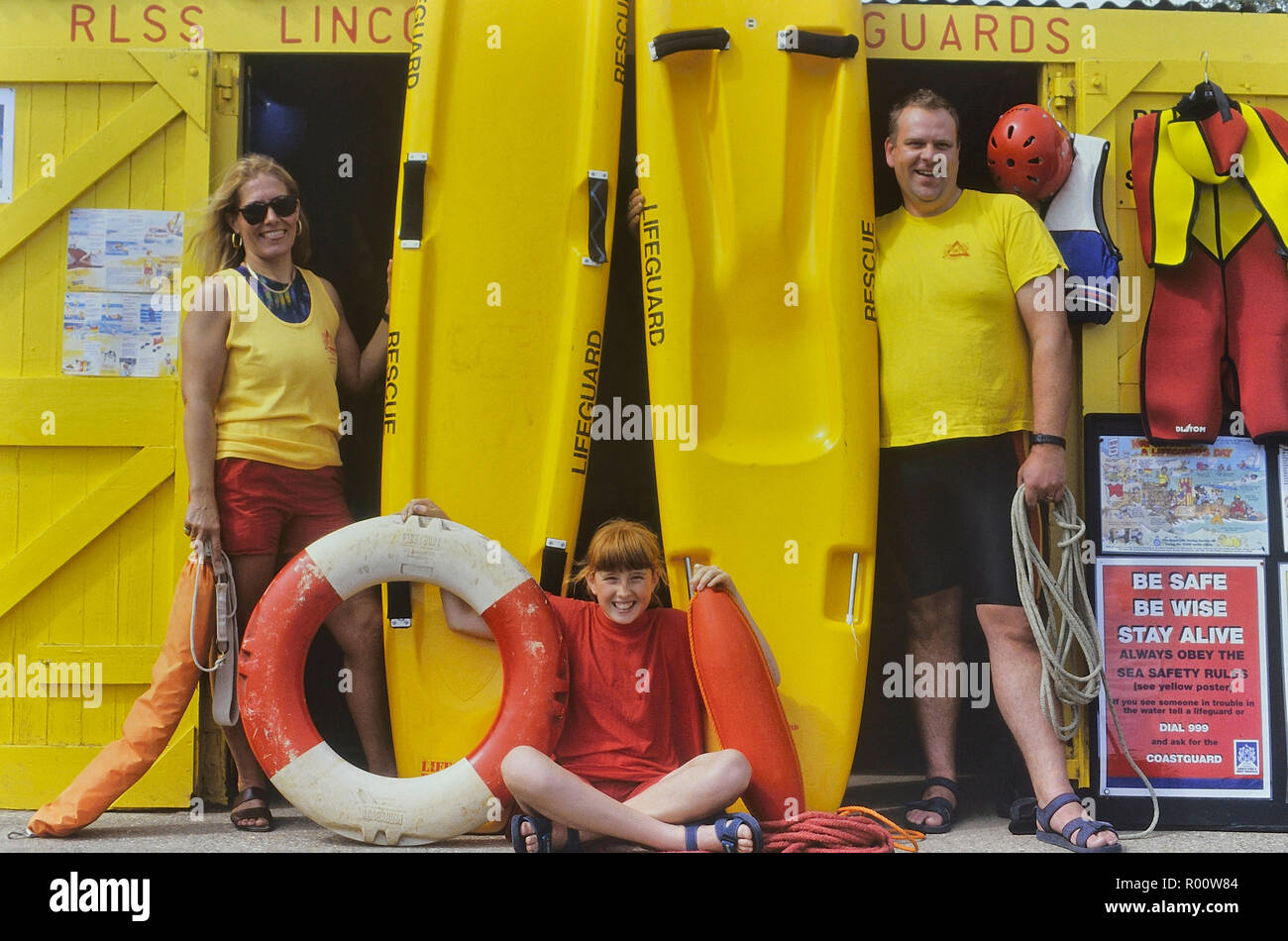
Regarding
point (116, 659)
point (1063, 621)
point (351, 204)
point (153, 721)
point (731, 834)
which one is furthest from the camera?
point (351, 204)

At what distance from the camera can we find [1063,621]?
3236 mm

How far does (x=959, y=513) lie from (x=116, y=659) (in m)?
2.41

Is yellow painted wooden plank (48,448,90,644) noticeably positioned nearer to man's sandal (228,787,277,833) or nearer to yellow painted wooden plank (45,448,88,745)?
yellow painted wooden plank (45,448,88,745)

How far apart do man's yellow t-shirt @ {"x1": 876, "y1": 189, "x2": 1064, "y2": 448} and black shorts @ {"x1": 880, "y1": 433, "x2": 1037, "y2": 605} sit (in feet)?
0.17

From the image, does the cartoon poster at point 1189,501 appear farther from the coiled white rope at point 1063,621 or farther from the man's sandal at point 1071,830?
the man's sandal at point 1071,830

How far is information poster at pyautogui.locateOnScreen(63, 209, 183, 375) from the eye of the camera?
339cm

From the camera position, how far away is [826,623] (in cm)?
329

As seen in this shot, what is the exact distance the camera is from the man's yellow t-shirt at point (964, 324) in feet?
10.8

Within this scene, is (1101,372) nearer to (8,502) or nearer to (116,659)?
(116,659)

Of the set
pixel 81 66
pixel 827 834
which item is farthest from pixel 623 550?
pixel 81 66

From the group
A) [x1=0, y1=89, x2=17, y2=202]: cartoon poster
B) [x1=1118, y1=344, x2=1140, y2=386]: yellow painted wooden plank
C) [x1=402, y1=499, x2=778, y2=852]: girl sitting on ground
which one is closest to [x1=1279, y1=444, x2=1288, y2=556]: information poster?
[x1=1118, y1=344, x2=1140, y2=386]: yellow painted wooden plank

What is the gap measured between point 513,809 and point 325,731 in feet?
4.05

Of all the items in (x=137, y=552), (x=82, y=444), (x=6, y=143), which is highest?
(x=6, y=143)

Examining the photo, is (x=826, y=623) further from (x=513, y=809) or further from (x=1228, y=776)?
(x=1228, y=776)
